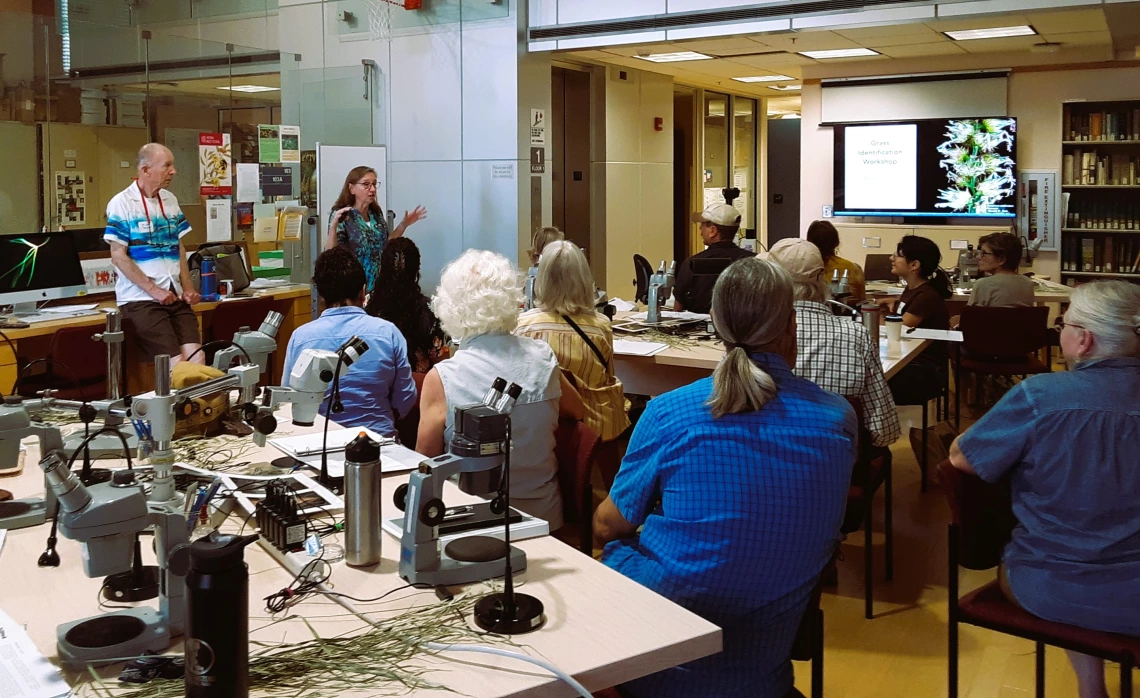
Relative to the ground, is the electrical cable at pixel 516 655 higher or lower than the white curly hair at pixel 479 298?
lower

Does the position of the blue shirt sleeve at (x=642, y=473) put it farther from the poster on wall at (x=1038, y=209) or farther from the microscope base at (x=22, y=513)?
the poster on wall at (x=1038, y=209)

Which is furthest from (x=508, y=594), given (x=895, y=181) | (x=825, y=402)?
(x=895, y=181)

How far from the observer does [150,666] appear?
5.40ft

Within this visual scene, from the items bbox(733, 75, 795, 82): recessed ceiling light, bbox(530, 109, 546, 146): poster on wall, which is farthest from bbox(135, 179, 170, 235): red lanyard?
bbox(733, 75, 795, 82): recessed ceiling light

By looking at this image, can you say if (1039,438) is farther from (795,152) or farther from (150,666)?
(795,152)

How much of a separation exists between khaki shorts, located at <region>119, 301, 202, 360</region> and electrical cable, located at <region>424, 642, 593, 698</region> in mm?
4841

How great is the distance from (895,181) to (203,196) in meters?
6.69

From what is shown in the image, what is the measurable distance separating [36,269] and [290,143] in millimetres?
2688

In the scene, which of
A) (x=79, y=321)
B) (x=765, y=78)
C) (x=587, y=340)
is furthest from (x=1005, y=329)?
(x=765, y=78)

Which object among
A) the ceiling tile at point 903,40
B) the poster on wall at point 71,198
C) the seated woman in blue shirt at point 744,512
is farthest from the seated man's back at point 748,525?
the ceiling tile at point 903,40

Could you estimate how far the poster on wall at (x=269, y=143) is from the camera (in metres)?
7.99

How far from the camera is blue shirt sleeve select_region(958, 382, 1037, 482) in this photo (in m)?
2.57

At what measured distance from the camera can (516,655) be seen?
170cm

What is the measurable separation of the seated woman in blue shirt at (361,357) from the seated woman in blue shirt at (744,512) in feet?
5.40
